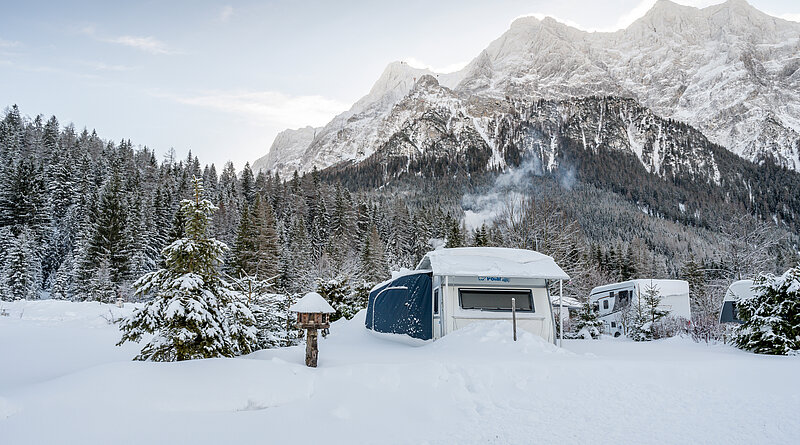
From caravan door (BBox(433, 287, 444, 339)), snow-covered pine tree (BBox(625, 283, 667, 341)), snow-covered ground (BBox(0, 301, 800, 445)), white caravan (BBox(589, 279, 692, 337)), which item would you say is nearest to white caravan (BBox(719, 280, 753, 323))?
snow-covered pine tree (BBox(625, 283, 667, 341))

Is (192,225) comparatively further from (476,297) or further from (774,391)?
(774,391)

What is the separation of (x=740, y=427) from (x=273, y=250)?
4064 centimetres

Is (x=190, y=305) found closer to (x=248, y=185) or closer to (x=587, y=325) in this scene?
(x=587, y=325)

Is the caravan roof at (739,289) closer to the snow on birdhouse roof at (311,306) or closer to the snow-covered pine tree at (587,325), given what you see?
the snow-covered pine tree at (587,325)

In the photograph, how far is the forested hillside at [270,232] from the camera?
2956cm

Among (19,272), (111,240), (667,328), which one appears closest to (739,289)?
(667,328)

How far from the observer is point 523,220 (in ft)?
91.2

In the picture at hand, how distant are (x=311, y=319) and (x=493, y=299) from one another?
672cm

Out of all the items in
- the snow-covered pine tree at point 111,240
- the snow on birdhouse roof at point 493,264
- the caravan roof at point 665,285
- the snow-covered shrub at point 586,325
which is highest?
the snow-covered pine tree at point 111,240

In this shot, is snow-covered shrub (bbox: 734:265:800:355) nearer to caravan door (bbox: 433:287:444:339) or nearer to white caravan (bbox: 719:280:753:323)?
caravan door (bbox: 433:287:444:339)

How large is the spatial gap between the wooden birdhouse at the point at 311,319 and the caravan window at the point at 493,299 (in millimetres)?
5723

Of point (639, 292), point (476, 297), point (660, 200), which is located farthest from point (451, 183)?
point (476, 297)

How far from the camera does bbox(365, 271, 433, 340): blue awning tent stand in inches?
560

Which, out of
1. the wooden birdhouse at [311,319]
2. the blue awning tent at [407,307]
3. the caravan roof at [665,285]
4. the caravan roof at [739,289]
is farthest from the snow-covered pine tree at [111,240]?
the caravan roof at [739,289]
